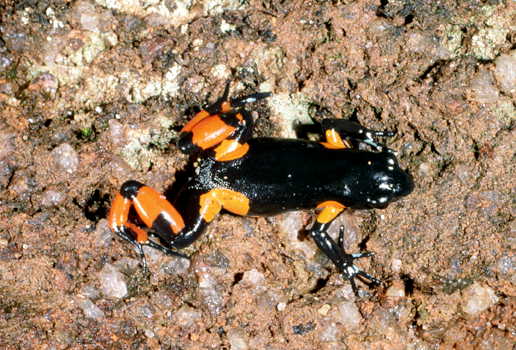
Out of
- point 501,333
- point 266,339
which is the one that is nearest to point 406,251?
point 501,333

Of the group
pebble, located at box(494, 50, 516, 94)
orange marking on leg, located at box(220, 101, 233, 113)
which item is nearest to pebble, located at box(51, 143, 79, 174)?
orange marking on leg, located at box(220, 101, 233, 113)

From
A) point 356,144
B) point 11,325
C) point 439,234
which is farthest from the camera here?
point 356,144

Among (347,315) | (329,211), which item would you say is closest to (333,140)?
(329,211)

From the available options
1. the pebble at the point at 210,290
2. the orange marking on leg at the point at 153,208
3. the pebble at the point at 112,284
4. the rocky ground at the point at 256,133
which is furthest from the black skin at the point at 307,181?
the pebble at the point at 112,284

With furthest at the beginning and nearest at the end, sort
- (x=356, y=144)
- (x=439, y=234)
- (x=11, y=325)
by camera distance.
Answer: (x=356, y=144) → (x=439, y=234) → (x=11, y=325)

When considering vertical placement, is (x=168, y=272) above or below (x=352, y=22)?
below

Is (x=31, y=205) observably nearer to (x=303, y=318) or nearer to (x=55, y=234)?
(x=55, y=234)

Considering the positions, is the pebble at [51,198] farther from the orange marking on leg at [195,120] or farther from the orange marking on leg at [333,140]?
the orange marking on leg at [333,140]

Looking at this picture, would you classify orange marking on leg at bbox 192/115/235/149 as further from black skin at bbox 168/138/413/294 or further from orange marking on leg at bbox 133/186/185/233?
orange marking on leg at bbox 133/186/185/233
